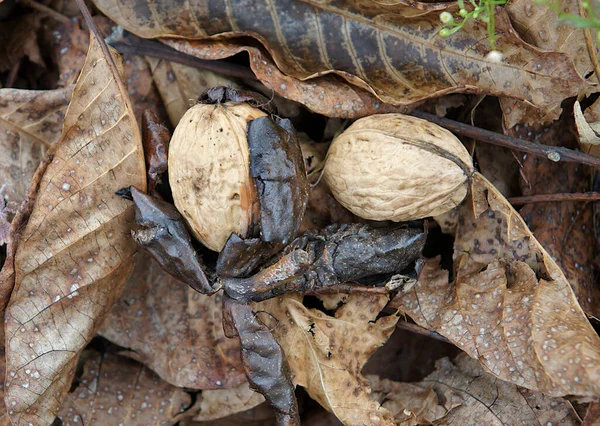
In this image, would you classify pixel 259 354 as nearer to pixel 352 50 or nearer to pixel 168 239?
pixel 168 239

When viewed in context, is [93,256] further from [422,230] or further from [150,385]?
[422,230]

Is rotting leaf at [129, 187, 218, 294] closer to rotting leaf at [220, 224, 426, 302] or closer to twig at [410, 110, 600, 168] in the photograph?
rotting leaf at [220, 224, 426, 302]

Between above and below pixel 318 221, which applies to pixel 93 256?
above

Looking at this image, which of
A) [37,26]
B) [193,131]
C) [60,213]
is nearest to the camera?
[193,131]

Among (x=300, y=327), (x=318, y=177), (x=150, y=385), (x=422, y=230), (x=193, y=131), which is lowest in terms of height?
(x=150, y=385)

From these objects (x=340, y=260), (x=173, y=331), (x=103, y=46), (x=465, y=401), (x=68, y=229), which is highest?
(x=103, y=46)

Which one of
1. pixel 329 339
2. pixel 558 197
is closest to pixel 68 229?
pixel 329 339

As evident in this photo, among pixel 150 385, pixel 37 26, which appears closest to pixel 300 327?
pixel 150 385

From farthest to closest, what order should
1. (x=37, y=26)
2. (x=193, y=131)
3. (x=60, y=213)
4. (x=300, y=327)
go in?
1. (x=37, y=26)
2. (x=300, y=327)
3. (x=60, y=213)
4. (x=193, y=131)
